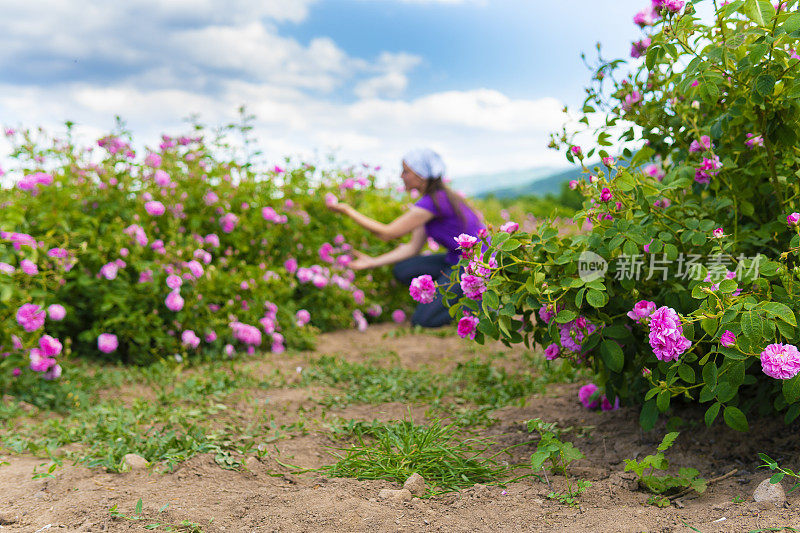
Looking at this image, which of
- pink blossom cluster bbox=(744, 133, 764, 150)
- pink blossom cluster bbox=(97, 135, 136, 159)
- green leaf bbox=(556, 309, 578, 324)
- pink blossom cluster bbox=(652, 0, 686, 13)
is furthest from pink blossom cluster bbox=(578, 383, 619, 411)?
pink blossom cluster bbox=(97, 135, 136, 159)

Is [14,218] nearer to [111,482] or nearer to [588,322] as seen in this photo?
[111,482]

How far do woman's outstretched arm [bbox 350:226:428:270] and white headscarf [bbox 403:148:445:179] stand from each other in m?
0.53

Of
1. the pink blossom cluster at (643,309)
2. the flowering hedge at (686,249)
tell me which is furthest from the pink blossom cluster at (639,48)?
the pink blossom cluster at (643,309)

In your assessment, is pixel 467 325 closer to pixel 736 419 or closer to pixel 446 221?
pixel 736 419

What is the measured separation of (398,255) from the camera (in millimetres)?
5559

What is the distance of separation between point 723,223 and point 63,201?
13.1 ft

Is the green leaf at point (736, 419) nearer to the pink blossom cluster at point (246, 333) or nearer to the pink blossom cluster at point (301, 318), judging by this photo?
the pink blossom cluster at point (246, 333)

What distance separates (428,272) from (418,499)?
3657 millimetres

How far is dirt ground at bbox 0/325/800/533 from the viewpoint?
1865 mm

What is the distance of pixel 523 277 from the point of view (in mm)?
2299

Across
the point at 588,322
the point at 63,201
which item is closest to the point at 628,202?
the point at 588,322

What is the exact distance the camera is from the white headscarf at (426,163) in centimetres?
511

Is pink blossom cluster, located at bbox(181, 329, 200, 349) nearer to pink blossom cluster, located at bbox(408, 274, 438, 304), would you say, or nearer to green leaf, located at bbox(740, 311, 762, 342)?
pink blossom cluster, located at bbox(408, 274, 438, 304)

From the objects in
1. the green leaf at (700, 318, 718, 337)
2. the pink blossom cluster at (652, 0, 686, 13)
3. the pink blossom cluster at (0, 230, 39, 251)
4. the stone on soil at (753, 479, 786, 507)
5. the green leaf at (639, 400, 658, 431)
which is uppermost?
the pink blossom cluster at (652, 0, 686, 13)
